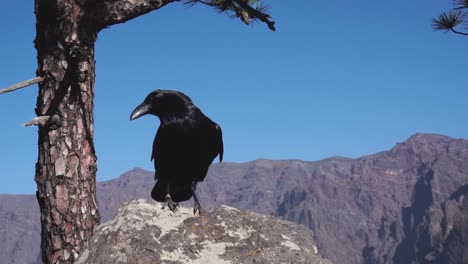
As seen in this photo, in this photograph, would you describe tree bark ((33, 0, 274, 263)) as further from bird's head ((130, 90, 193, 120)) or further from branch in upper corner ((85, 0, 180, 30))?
bird's head ((130, 90, 193, 120))

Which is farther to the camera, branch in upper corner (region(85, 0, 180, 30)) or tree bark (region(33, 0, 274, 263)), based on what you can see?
branch in upper corner (region(85, 0, 180, 30))

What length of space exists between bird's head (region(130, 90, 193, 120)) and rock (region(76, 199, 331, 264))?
111 centimetres

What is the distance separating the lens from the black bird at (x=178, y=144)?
6.24 meters

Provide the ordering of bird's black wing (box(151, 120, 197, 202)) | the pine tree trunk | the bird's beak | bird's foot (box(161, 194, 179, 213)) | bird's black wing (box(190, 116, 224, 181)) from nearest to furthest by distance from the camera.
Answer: bird's foot (box(161, 194, 179, 213))
the pine tree trunk
the bird's beak
bird's black wing (box(151, 120, 197, 202))
bird's black wing (box(190, 116, 224, 181))

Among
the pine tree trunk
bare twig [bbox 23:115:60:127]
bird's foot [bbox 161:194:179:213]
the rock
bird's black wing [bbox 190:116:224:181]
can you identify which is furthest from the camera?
bird's black wing [bbox 190:116:224:181]

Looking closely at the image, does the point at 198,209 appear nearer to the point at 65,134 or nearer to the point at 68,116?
the point at 65,134

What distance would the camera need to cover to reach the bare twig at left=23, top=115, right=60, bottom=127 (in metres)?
5.87

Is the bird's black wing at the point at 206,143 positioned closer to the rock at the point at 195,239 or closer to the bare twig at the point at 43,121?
the rock at the point at 195,239

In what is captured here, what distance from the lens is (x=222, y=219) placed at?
5641mm

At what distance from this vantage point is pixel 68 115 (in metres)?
6.21

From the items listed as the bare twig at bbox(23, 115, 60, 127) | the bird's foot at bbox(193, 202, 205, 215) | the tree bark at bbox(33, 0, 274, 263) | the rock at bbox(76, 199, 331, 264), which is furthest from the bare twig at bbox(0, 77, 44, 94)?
the bird's foot at bbox(193, 202, 205, 215)

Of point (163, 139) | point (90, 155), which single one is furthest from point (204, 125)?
point (90, 155)

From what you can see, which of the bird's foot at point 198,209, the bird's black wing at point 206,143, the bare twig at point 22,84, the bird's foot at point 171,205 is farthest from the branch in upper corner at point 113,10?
the bird's foot at point 198,209

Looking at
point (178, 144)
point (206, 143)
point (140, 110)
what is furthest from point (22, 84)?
point (206, 143)
